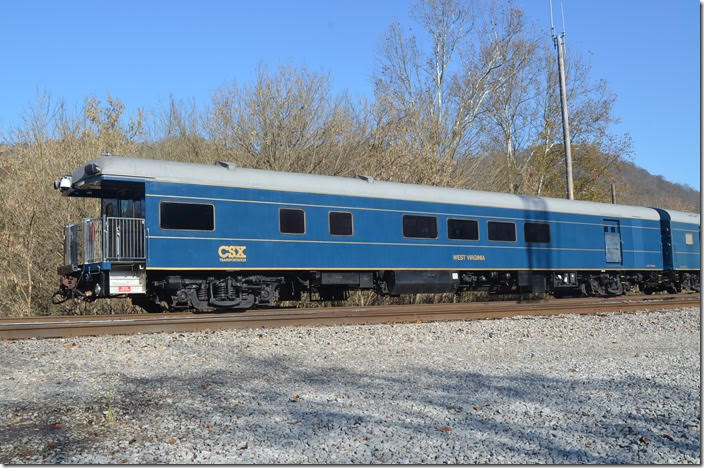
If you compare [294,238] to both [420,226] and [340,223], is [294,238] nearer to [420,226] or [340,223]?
[340,223]

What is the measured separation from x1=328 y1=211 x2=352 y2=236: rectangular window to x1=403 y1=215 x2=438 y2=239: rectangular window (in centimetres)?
163

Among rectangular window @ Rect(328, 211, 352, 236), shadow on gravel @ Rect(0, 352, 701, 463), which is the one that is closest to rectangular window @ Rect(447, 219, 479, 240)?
rectangular window @ Rect(328, 211, 352, 236)

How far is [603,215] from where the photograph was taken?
2084 cm

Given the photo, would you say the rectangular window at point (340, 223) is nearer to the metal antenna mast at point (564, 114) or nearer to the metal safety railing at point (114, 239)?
the metal safety railing at point (114, 239)

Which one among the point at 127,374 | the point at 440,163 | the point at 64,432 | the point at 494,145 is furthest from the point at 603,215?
the point at 64,432

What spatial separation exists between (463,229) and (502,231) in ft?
4.94

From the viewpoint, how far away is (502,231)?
18000 millimetres

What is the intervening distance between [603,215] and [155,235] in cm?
1436

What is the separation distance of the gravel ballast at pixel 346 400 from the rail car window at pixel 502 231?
7294 millimetres

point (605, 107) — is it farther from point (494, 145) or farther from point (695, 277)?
point (695, 277)

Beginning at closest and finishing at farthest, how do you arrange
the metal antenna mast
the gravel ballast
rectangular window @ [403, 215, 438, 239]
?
the gravel ballast < rectangular window @ [403, 215, 438, 239] < the metal antenna mast

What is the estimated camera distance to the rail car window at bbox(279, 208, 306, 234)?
14067mm

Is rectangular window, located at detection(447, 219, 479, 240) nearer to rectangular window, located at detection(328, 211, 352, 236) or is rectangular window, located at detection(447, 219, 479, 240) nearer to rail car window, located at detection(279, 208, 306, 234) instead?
rectangular window, located at detection(328, 211, 352, 236)

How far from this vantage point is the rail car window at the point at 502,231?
17.8 metres
